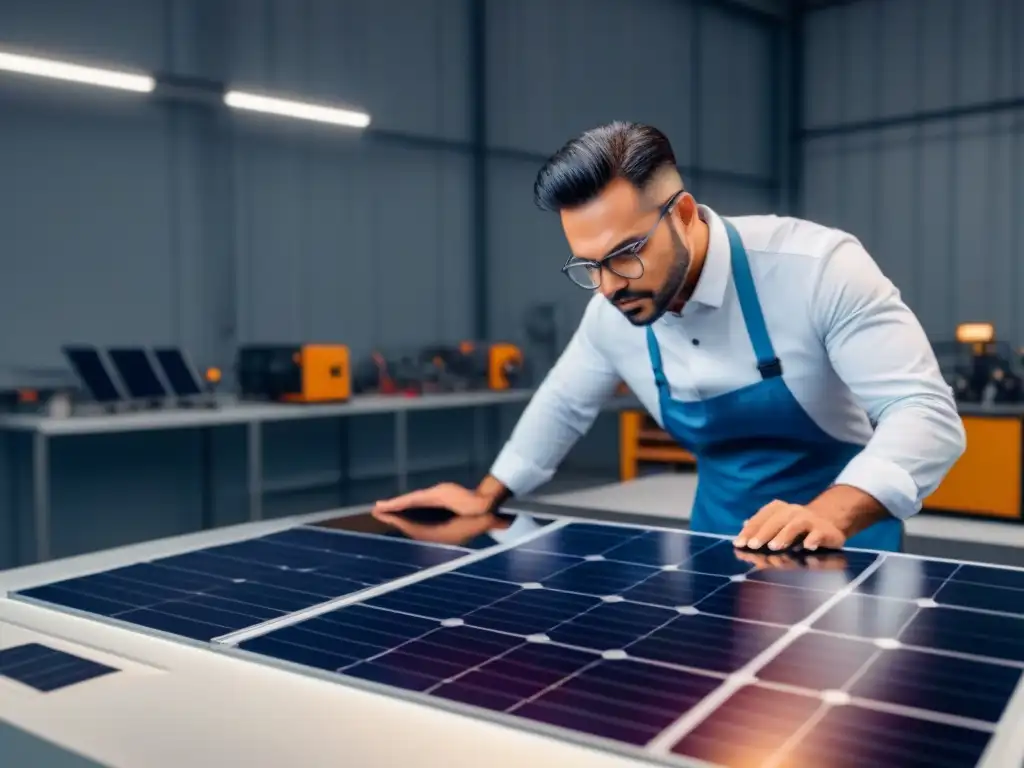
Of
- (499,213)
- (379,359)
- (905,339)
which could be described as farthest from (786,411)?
(499,213)

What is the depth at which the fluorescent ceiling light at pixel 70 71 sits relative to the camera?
3.96m

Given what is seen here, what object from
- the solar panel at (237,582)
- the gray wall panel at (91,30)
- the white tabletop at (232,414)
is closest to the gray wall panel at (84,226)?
the gray wall panel at (91,30)

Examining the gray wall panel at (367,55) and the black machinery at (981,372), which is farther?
the black machinery at (981,372)

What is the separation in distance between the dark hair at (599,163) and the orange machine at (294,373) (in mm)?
3370

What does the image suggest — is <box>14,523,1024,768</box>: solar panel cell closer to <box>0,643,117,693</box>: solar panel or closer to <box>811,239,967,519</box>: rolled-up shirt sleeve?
<box>0,643,117,693</box>: solar panel

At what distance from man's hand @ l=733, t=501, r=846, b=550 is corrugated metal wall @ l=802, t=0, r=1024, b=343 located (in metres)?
7.65

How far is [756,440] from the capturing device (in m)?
2.05

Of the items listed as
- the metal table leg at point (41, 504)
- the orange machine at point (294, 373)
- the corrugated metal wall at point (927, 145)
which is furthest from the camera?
the corrugated metal wall at point (927, 145)

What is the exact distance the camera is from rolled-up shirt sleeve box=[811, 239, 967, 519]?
163 cm

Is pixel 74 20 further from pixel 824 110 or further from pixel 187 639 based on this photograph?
pixel 824 110

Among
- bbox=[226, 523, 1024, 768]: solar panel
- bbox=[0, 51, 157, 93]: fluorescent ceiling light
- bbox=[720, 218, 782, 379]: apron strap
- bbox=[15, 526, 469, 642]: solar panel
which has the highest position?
bbox=[0, 51, 157, 93]: fluorescent ceiling light

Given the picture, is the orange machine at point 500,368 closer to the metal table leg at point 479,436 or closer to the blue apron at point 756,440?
the metal table leg at point 479,436

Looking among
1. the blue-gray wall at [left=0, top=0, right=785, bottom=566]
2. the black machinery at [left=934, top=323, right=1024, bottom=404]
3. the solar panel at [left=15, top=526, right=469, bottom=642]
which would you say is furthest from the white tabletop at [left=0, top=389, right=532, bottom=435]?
the black machinery at [left=934, top=323, right=1024, bottom=404]

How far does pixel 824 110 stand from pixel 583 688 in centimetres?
948
